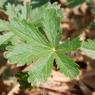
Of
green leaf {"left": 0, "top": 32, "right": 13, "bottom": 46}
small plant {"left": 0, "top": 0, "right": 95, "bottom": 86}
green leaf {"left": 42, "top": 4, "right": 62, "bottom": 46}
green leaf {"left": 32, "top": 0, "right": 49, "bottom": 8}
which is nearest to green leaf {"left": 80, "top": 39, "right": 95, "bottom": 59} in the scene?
small plant {"left": 0, "top": 0, "right": 95, "bottom": 86}

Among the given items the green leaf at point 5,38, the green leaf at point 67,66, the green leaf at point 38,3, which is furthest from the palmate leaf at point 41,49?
→ the green leaf at point 38,3

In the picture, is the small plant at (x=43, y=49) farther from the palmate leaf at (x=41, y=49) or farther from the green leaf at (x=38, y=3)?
the green leaf at (x=38, y=3)

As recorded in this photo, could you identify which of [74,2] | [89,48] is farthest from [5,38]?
[74,2]

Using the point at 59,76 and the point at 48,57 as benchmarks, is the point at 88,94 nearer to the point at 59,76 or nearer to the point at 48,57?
the point at 59,76

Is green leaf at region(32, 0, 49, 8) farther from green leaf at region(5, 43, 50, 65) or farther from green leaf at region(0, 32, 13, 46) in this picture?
green leaf at region(5, 43, 50, 65)

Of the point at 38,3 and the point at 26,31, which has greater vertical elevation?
the point at 38,3

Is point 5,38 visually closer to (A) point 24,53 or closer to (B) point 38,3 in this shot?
(A) point 24,53
